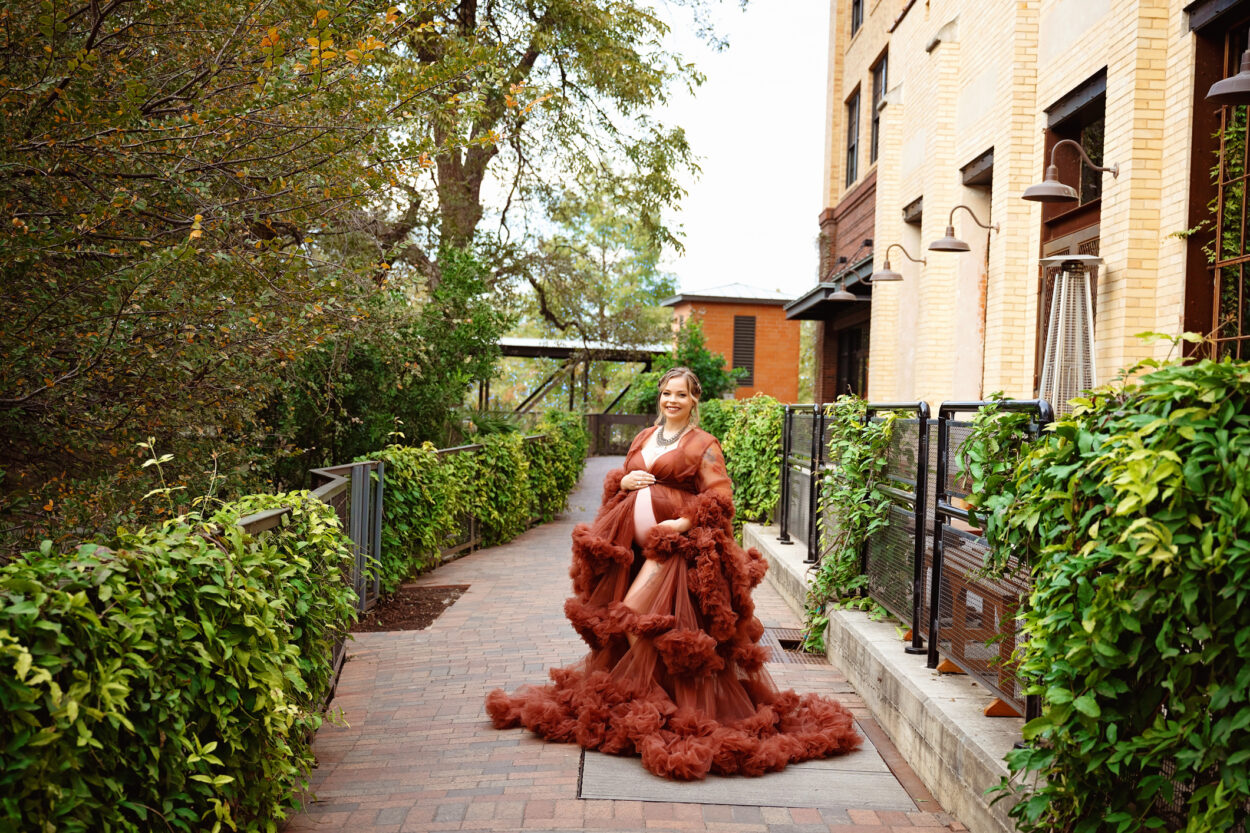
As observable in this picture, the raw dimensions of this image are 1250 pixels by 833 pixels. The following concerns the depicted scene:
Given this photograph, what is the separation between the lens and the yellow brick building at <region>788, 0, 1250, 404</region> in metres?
8.09

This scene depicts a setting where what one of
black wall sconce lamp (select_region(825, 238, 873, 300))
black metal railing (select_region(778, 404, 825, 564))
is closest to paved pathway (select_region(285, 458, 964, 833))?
black metal railing (select_region(778, 404, 825, 564))

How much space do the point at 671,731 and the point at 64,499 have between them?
3.99 meters

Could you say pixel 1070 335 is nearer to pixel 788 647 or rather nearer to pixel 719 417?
pixel 788 647

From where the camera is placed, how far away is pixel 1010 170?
11695mm

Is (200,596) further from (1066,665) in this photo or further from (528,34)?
(528,34)

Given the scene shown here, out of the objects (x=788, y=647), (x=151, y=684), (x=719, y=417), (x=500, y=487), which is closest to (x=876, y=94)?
(x=719, y=417)

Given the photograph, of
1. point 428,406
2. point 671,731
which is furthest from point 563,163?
point 671,731

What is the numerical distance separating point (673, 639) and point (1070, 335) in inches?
218

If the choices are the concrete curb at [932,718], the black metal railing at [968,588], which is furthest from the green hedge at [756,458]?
the black metal railing at [968,588]

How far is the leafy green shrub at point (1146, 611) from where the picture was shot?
2600mm

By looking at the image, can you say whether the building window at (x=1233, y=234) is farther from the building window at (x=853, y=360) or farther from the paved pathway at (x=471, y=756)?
the building window at (x=853, y=360)

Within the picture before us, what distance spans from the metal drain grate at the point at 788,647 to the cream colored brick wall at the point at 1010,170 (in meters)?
3.71

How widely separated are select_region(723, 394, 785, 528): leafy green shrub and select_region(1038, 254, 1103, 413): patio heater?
320cm

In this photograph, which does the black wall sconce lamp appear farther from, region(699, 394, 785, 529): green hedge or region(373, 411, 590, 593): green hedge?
region(373, 411, 590, 593): green hedge
